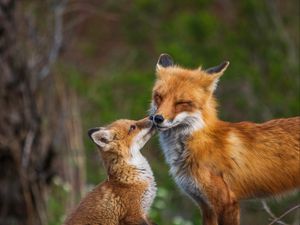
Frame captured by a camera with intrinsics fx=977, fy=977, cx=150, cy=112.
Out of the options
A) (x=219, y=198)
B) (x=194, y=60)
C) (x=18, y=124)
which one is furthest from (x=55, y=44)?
(x=194, y=60)

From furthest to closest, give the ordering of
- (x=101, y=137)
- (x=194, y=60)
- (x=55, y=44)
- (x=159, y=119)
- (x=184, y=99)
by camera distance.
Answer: (x=194, y=60)
(x=55, y=44)
(x=101, y=137)
(x=184, y=99)
(x=159, y=119)

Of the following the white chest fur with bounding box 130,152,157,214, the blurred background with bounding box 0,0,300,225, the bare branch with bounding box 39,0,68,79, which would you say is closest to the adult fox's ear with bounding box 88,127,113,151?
the white chest fur with bounding box 130,152,157,214

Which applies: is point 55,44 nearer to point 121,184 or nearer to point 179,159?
point 121,184

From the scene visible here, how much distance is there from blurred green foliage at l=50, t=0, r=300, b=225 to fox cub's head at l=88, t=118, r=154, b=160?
838cm

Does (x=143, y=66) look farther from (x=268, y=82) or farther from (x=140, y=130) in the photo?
(x=140, y=130)

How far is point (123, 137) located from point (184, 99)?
36.3 inches

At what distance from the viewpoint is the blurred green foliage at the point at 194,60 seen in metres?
19.4

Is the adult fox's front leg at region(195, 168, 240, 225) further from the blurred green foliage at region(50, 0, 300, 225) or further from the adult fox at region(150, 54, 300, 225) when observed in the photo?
the blurred green foliage at region(50, 0, 300, 225)

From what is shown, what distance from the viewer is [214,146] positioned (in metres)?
8.91

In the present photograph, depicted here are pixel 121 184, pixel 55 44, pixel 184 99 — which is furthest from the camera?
pixel 55 44

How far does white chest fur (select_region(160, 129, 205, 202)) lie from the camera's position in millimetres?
8836

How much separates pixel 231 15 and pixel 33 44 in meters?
10.1

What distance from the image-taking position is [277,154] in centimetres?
897

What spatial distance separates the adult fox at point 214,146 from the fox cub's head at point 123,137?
26 centimetres
